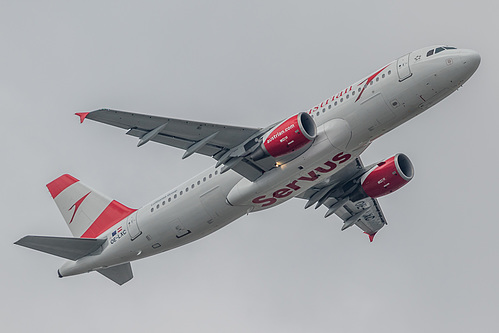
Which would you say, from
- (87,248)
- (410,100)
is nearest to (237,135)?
(410,100)

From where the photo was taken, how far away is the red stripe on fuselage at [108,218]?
50344mm

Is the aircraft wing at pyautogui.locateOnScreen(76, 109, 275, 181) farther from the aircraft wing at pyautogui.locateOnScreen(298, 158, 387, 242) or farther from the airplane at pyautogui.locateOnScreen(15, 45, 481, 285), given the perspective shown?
the aircraft wing at pyautogui.locateOnScreen(298, 158, 387, 242)

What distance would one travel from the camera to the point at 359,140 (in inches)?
1645

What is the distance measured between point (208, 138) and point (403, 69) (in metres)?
10.5

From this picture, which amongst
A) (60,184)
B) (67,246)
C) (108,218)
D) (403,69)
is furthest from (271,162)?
(60,184)

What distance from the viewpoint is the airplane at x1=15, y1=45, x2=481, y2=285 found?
40.9m

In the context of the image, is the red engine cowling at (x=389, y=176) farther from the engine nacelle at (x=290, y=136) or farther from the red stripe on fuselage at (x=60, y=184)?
the red stripe on fuselage at (x=60, y=184)

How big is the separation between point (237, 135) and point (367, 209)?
1334 centimetres

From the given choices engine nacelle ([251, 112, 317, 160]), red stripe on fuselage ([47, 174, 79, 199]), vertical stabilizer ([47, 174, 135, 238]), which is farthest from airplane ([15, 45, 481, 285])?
red stripe on fuselage ([47, 174, 79, 199])

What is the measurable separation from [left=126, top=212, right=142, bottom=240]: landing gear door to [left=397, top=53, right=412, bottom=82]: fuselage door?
17146 millimetres

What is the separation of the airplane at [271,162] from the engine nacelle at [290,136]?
5 centimetres

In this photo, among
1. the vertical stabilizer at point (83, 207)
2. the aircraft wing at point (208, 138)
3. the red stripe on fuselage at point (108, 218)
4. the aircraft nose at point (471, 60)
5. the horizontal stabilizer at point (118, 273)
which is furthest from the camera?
the vertical stabilizer at point (83, 207)

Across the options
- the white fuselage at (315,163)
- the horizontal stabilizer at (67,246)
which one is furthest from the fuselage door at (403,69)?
the horizontal stabilizer at (67,246)

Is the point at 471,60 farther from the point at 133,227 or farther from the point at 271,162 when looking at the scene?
the point at 133,227
